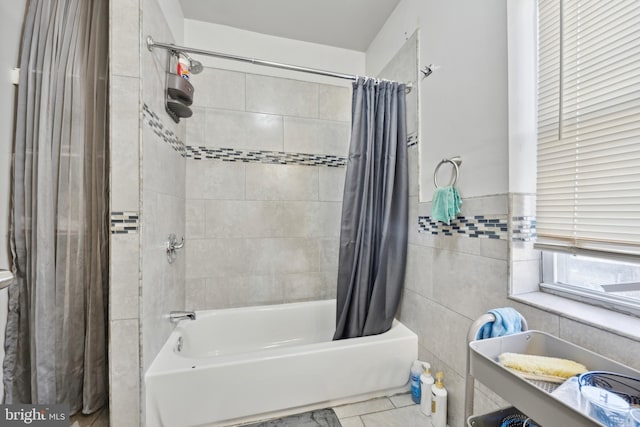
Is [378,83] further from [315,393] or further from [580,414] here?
[315,393]

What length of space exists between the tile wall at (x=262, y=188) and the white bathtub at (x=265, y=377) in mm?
474

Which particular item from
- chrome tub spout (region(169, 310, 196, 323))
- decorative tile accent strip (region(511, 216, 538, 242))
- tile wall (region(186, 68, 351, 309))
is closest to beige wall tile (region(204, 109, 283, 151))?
tile wall (region(186, 68, 351, 309))

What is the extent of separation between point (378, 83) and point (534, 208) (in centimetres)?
117

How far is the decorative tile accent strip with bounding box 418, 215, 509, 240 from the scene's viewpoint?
1.03 m

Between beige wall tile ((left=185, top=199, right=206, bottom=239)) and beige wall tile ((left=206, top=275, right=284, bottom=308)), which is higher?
beige wall tile ((left=185, top=199, right=206, bottom=239))

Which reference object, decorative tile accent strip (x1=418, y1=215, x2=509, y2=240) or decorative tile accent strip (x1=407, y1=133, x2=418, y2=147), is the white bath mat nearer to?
decorative tile accent strip (x1=418, y1=215, x2=509, y2=240)

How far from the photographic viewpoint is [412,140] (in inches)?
65.3

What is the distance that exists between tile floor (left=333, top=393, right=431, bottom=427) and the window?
99cm

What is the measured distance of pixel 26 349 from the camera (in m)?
0.97

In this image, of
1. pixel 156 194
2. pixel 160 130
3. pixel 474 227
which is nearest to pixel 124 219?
pixel 156 194

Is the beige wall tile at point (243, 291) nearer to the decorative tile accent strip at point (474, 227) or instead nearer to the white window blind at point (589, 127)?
the decorative tile accent strip at point (474, 227)

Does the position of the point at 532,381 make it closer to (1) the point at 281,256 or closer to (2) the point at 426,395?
(2) the point at 426,395

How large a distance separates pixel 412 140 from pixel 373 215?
0.57m

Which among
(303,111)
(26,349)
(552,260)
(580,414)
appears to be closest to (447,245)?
(552,260)
